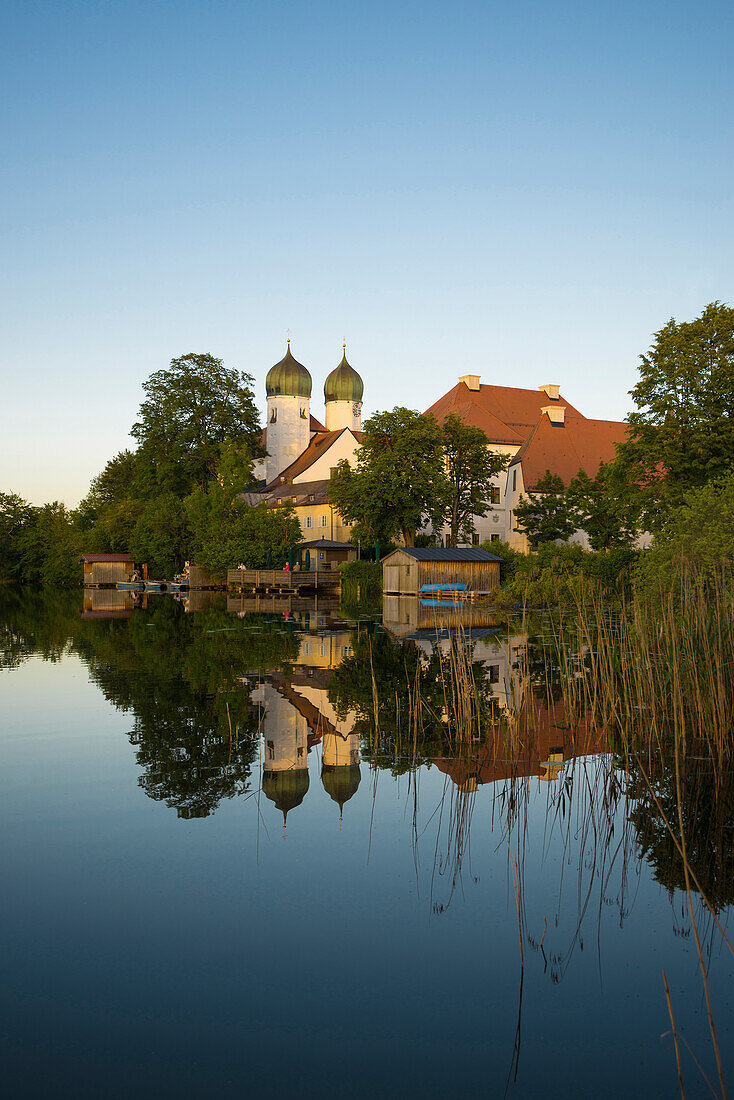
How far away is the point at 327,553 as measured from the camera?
6134 centimetres

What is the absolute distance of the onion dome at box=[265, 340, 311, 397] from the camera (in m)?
84.4

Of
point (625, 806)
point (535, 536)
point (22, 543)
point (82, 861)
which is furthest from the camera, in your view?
point (22, 543)

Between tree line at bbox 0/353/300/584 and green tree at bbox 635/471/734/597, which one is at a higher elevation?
tree line at bbox 0/353/300/584

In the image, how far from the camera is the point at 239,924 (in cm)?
534

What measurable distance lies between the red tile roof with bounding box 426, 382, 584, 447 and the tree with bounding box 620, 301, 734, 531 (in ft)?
110

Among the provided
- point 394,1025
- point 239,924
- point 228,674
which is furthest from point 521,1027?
point 228,674

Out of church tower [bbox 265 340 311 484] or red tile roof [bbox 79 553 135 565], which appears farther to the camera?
church tower [bbox 265 340 311 484]

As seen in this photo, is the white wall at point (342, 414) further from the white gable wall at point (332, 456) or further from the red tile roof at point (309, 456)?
the white gable wall at point (332, 456)

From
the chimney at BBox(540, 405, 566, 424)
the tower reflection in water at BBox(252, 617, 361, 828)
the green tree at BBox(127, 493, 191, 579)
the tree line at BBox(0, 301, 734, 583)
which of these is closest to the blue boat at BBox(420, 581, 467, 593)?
the tree line at BBox(0, 301, 734, 583)

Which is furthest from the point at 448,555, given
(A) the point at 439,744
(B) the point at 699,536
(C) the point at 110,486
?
(C) the point at 110,486

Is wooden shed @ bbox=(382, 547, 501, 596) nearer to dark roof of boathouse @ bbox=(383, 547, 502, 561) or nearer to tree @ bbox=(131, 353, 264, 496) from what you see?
dark roof of boathouse @ bbox=(383, 547, 502, 561)

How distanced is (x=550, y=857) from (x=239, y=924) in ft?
7.95

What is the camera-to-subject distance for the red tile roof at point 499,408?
6875cm

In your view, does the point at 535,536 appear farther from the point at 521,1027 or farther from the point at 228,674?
the point at 521,1027
